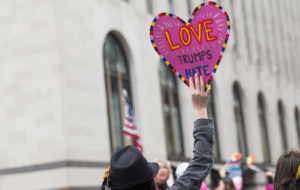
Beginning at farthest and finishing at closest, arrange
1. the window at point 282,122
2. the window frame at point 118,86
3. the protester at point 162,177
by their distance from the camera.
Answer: the window at point 282,122 < the window frame at point 118,86 < the protester at point 162,177

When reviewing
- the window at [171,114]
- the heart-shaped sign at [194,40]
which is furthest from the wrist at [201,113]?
the window at [171,114]

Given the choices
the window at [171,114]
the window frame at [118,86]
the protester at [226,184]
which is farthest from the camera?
the window at [171,114]

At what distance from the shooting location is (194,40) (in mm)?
3408

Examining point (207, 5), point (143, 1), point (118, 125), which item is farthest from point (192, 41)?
point (143, 1)

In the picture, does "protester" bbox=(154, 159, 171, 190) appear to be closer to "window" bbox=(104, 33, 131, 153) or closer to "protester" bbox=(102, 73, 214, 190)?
"protester" bbox=(102, 73, 214, 190)

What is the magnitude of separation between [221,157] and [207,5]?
20.9m

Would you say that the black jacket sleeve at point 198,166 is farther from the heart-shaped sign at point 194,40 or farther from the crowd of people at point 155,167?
the heart-shaped sign at point 194,40

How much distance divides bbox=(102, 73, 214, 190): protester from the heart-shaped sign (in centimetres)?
73

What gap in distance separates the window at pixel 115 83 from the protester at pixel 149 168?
1423cm

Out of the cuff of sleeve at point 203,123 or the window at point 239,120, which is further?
the window at point 239,120

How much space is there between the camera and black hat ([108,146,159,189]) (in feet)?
7.98

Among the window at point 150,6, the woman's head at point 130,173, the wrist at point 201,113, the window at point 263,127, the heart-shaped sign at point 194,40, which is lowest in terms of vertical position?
the window at point 263,127

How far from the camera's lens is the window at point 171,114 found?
19.7m

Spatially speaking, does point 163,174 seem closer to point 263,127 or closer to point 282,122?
point 263,127
